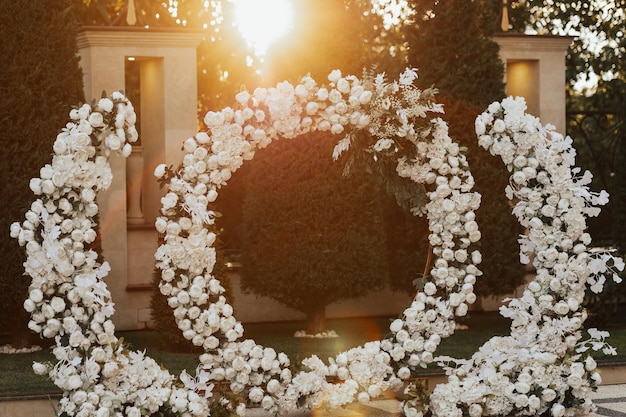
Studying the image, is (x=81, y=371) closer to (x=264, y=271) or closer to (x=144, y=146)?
(x=264, y=271)

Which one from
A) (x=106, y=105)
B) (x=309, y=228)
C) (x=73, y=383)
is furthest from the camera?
(x=309, y=228)

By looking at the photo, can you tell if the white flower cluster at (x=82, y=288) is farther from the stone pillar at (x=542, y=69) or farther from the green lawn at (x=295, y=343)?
the stone pillar at (x=542, y=69)

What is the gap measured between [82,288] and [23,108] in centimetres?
359

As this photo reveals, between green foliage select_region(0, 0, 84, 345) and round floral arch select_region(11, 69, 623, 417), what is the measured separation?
8.47 ft

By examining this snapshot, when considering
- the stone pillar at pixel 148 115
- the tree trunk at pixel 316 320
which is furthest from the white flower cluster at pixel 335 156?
the stone pillar at pixel 148 115

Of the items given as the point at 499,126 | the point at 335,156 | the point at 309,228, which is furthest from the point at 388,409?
the point at 309,228

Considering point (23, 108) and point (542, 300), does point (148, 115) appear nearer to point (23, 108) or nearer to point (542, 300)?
point (23, 108)

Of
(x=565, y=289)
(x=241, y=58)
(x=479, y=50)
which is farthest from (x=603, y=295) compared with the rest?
(x=241, y=58)

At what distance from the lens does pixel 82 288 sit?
19.4ft

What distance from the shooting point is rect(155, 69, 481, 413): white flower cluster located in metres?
6.37

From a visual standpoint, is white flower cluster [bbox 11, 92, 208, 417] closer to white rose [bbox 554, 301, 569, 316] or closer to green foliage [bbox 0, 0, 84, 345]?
white rose [bbox 554, 301, 569, 316]

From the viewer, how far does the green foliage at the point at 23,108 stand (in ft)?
29.3

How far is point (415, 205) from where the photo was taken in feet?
22.9

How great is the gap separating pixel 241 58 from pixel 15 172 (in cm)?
826
